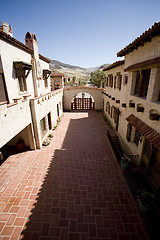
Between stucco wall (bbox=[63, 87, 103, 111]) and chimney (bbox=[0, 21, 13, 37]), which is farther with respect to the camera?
stucco wall (bbox=[63, 87, 103, 111])

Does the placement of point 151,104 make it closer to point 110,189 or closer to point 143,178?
point 143,178

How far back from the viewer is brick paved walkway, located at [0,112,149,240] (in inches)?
177

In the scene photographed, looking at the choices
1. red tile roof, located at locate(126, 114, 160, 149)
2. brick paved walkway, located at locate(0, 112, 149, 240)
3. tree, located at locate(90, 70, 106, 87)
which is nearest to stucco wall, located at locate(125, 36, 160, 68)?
red tile roof, located at locate(126, 114, 160, 149)

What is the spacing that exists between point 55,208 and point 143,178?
4.92 metres

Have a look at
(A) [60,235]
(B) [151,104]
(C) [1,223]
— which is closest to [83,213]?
(A) [60,235]

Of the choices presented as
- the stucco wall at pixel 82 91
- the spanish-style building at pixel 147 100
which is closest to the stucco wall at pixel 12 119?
the spanish-style building at pixel 147 100

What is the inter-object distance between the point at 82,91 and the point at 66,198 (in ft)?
56.5

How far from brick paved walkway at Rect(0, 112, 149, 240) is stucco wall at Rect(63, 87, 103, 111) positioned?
12.6m

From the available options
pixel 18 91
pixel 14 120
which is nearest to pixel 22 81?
pixel 18 91

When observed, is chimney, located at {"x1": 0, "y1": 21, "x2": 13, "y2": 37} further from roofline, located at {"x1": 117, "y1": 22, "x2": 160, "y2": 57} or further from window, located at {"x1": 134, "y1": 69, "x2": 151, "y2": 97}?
window, located at {"x1": 134, "y1": 69, "x2": 151, "y2": 97}

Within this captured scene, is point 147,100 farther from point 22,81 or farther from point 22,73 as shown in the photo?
point 22,73

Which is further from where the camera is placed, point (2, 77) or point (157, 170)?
point (2, 77)

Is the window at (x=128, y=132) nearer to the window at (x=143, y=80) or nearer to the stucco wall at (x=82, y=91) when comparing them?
the window at (x=143, y=80)

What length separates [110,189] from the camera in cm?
616
